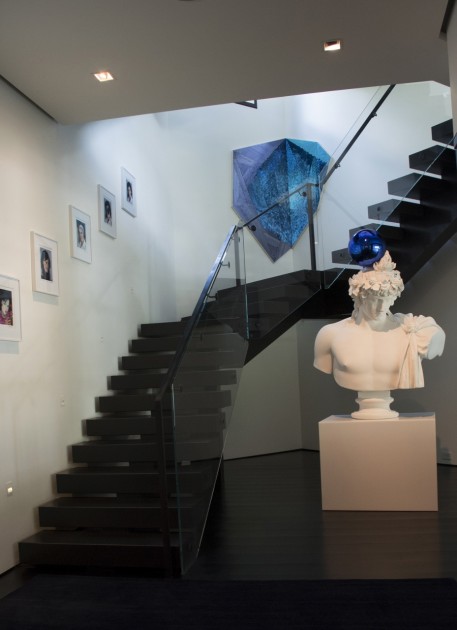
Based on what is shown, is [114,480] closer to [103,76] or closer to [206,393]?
[206,393]

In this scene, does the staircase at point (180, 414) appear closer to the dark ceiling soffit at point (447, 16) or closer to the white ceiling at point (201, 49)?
the white ceiling at point (201, 49)

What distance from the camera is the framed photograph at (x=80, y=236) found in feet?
19.7

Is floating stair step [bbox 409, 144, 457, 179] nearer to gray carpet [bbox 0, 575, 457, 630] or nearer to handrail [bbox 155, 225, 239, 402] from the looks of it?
handrail [bbox 155, 225, 239, 402]

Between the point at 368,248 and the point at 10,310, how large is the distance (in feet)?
9.58

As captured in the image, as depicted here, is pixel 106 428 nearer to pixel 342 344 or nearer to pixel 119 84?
pixel 342 344

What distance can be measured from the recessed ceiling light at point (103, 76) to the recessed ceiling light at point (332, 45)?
168 cm

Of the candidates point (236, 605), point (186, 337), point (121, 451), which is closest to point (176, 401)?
point (186, 337)

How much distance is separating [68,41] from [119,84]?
0.78 meters

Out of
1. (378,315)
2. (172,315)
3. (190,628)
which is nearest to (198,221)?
(172,315)

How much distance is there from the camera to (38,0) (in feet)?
12.9

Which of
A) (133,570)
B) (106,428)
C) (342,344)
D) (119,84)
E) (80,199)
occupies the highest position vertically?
(119,84)

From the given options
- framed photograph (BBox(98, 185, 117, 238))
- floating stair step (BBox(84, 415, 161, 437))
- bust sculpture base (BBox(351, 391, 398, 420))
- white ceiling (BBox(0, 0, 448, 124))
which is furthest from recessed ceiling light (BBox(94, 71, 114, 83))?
bust sculpture base (BBox(351, 391, 398, 420))

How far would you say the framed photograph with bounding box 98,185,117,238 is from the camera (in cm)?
672

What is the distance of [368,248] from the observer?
17.5ft
